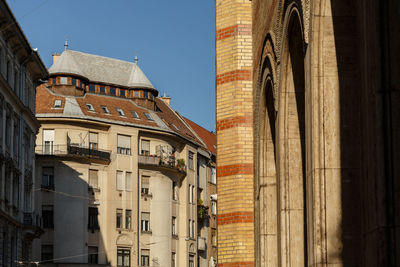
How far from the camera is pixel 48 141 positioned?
66.1 meters

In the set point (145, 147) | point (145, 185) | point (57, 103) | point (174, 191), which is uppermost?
point (57, 103)

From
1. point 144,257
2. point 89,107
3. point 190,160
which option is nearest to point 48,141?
point 89,107

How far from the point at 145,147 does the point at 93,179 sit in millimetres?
5836

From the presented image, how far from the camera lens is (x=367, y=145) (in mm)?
7695

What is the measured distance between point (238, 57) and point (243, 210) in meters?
3.06

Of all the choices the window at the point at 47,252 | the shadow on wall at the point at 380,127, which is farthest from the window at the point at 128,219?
the shadow on wall at the point at 380,127

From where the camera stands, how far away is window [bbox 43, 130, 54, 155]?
216 ft

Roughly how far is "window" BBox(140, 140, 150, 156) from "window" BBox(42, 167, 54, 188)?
8.01m

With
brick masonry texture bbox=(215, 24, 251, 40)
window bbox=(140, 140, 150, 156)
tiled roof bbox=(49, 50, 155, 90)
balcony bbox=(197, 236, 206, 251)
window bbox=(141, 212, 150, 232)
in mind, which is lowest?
balcony bbox=(197, 236, 206, 251)

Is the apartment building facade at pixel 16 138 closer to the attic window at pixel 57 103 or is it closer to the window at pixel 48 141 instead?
the window at pixel 48 141

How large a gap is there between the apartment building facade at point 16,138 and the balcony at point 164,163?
15068 mm

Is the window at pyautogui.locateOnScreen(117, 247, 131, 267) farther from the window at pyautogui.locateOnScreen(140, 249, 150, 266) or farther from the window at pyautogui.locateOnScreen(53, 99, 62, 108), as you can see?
the window at pyautogui.locateOnScreen(53, 99, 62, 108)

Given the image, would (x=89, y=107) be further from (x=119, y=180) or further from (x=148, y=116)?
(x=119, y=180)

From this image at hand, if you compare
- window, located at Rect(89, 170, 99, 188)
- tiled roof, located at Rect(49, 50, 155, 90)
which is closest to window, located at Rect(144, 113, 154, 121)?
tiled roof, located at Rect(49, 50, 155, 90)
